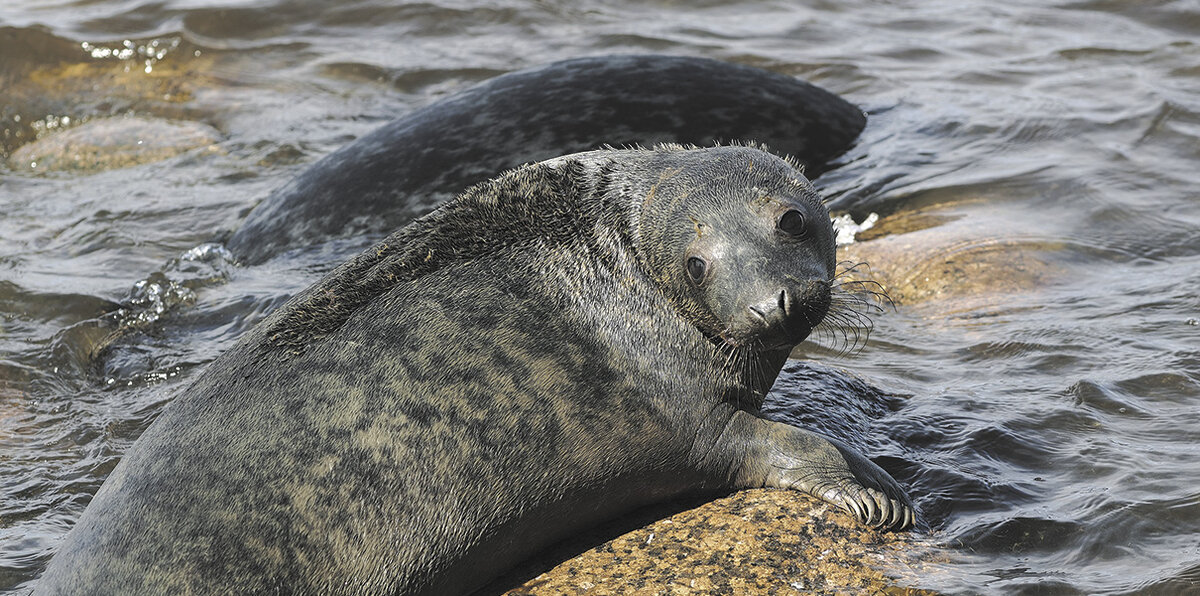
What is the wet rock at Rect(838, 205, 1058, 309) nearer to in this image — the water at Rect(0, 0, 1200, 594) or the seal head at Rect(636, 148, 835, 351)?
the water at Rect(0, 0, 1200, 594)

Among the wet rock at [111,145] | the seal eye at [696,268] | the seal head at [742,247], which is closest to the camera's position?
the seal head at [742,247]

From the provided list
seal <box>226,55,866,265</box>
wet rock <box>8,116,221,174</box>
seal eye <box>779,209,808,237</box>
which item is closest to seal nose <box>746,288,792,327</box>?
seal eye <box>779,209,808,237</box>

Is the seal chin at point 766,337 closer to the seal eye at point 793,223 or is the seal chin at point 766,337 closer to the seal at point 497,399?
the seal at point 497,399

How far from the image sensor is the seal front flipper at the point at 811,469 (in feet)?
12.1

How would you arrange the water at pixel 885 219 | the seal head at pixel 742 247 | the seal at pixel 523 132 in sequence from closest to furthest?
the seal head at pixel 742 247 → the water at pixel 885 219 → the seal at pixel 523 132

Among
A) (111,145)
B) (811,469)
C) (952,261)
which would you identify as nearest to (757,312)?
(811,469)

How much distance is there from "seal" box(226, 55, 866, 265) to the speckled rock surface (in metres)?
2.36

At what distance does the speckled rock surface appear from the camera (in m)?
3.42

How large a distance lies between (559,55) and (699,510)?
651 cm

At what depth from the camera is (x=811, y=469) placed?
3.75m

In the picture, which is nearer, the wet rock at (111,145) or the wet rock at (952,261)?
the wet rock at (952,261)

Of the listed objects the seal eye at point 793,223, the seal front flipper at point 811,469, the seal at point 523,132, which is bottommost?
the seal front flipper at point 811,469

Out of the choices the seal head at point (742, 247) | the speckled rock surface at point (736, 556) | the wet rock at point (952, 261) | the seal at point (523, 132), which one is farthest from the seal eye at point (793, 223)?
the seal at point (523, 132)

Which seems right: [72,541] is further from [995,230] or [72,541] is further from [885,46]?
[885,46]
